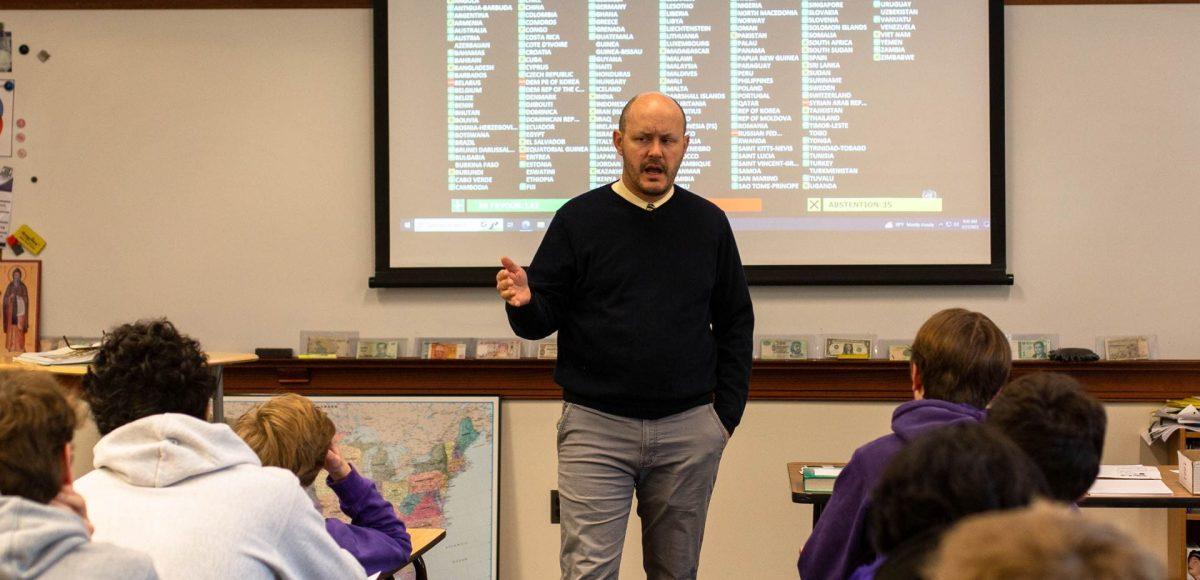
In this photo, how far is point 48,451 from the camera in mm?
1276

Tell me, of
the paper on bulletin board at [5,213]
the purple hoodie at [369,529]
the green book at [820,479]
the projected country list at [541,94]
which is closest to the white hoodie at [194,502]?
the purple hoodie at [369,529]

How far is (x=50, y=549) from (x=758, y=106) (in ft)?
9.78

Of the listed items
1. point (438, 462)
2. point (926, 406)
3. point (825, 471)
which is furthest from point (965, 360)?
point (438, 462)

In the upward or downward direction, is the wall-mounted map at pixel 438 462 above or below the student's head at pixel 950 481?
below

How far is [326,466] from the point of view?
88.3 inches

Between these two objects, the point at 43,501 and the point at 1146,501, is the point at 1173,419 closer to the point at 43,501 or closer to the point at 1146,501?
the point at 1146,501

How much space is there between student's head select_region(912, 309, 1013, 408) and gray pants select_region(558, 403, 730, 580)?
84 centimetres

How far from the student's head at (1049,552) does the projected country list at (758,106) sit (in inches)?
122

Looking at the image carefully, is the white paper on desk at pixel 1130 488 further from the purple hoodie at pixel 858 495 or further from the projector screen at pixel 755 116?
the purple hoodie at pixel 858 495

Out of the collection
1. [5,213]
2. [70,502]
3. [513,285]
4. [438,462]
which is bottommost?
[438,462]

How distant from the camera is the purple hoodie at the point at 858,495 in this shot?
70.5 inches

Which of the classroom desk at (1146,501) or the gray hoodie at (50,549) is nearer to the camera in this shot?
the gray hoodie at (50,549)

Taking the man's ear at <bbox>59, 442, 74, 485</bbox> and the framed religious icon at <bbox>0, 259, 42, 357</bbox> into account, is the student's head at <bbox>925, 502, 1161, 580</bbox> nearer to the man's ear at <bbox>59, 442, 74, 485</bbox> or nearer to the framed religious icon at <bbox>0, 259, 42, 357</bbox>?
the man's ear at <bbox>59, 442, 74, 485</bbox>

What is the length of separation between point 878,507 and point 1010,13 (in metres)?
3.06
